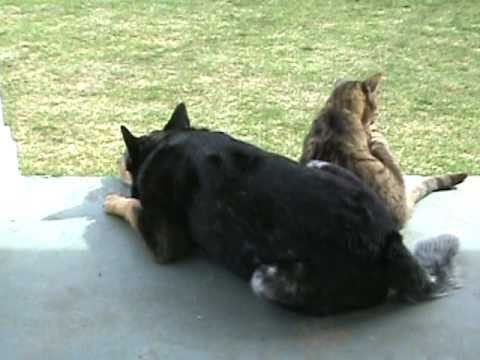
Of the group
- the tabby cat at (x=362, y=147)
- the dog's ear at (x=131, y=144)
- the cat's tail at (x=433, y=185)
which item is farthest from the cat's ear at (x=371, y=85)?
the dog's ear at (x=131, y=144)

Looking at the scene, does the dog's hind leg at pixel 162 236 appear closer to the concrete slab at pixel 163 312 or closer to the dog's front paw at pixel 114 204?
the concrete slab at pixel 163 312

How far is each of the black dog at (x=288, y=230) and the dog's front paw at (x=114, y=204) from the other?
1.06 ft

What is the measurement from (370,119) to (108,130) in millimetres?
2328

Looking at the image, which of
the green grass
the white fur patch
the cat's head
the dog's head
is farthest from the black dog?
the green grass

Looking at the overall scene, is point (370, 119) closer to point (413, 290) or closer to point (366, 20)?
point (413, 290)

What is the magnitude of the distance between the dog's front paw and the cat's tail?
1.12 meters

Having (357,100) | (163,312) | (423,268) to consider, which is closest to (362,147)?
(357,100)

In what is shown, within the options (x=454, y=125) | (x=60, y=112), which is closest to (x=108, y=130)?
(x=60, y=112)

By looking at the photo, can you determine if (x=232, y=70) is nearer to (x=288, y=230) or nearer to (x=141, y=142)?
(x=141, y=142)

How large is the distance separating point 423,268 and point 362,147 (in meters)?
0.69

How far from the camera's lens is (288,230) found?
9.81 ft

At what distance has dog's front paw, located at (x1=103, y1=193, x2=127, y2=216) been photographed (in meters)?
3.69

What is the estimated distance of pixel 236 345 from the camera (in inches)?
114

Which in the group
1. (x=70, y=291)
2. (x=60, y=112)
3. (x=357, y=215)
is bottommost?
(x=60, y=112)
